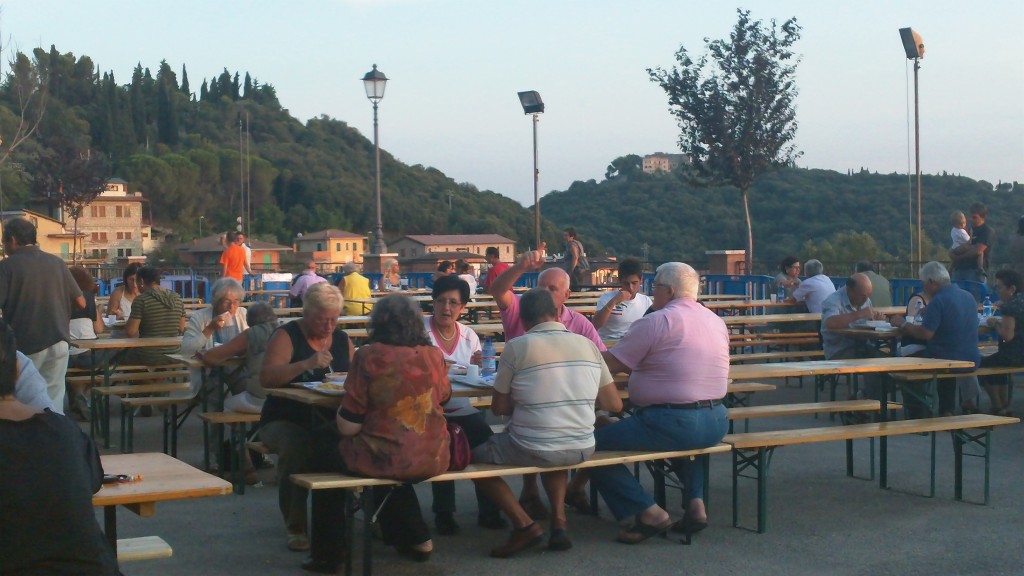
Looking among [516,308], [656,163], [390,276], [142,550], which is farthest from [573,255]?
[656,163]

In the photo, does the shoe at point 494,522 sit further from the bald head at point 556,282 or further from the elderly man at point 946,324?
the elderly man at point 946,324

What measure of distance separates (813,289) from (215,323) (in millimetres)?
6626

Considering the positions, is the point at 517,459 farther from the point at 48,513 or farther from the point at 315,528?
the point at 48,513

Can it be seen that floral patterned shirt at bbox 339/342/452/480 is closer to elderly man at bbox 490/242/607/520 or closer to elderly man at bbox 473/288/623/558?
elderly man at bbox 473/288/623/558

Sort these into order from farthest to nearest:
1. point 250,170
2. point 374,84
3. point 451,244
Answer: point 250,170
point 451,244
point 374,84

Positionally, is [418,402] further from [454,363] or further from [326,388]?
[454,363]

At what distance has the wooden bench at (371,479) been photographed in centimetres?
477

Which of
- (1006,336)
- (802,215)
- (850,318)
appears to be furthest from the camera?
(802,215)

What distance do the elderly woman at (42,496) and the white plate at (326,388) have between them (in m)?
2.04

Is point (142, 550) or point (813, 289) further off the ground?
point (813, 289)

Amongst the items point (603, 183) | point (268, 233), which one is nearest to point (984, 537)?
point (603, 183)

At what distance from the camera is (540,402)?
523 cm

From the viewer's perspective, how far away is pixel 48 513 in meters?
3.11

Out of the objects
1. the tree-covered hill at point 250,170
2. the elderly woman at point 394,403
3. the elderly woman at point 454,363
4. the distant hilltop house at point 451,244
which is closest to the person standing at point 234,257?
the elderly woman at point 454,363
